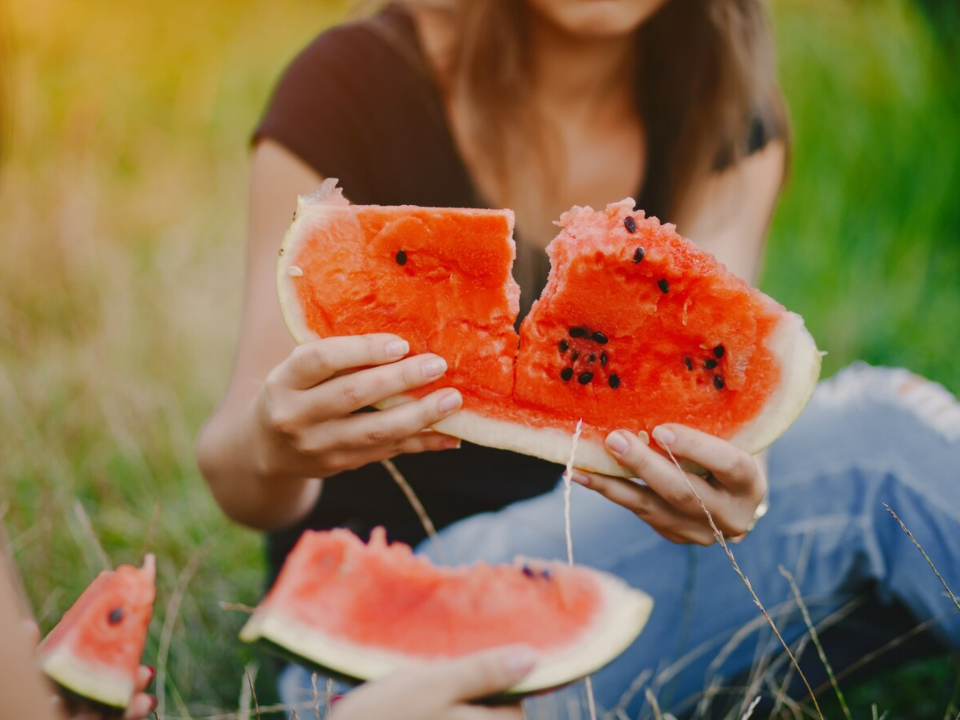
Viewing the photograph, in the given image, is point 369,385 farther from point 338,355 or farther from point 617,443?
point 617,443

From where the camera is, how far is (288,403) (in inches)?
49.7

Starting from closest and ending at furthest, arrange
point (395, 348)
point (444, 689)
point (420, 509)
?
point (444, 689)
point (395, 348)
point (420, 509)

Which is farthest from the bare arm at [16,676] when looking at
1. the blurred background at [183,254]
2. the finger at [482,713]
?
the blurred background at [183,254]

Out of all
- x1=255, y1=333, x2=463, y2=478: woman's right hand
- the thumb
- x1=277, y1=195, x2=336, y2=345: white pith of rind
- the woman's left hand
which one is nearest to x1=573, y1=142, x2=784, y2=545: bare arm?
the woman's left hand

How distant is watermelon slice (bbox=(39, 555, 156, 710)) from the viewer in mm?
1045

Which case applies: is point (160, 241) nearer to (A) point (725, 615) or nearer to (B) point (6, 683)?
(A) point (725, 615)

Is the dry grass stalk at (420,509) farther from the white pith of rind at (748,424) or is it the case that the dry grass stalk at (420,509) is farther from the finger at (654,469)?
the finger at (654,469)

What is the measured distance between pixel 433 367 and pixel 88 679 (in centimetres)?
61

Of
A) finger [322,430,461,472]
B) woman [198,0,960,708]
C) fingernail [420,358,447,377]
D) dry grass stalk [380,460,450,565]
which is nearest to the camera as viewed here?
fingernail [420,358,447,377]

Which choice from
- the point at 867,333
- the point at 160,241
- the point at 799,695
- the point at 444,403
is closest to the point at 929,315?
the point at 867,333

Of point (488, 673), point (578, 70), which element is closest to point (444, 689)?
point (488, 673)

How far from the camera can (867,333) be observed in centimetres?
350

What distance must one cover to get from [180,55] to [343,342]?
183 inches

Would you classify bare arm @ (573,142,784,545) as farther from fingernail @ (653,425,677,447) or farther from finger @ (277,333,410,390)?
finger @ (277,333,410,390)
